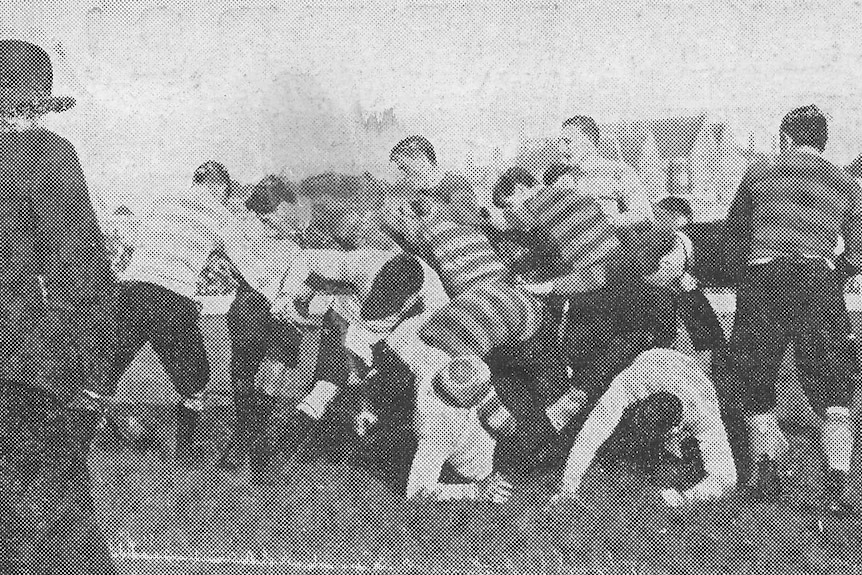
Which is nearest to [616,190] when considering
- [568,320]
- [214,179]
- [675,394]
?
[568,320]

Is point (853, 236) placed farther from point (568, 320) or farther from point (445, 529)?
point (445, 529)

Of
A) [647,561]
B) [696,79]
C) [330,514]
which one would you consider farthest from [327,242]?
[647,561]

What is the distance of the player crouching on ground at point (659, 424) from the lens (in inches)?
195

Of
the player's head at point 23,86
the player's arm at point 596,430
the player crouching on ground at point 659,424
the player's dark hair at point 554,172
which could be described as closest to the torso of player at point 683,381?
the player crouching on ground at point 659,424

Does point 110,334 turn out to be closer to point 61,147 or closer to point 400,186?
point 61,147

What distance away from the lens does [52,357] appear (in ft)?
11.7

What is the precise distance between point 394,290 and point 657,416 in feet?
3.51

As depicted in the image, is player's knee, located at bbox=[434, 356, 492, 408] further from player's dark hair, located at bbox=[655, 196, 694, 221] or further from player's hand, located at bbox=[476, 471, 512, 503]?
player's dark hair, located at bbox=[655, 196, 694, 221]

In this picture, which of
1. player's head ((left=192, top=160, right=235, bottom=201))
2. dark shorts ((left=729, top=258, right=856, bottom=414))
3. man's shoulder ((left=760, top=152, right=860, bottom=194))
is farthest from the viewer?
player's head ((left=192, top=160, right=235, bottom=201))

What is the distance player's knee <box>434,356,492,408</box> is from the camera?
5086mm

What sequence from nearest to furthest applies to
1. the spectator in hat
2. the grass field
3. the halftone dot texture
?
the spectator in hat → the grass field → the halftone dot texture

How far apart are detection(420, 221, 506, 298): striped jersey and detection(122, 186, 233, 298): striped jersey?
0.86 metres

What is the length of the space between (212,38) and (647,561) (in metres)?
2.57

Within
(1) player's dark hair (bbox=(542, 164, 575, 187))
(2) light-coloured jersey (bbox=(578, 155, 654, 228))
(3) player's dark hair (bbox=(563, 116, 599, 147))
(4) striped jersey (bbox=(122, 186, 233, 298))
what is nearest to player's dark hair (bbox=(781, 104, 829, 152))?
(2) light-coloured jersey (bbox=(578, 155, 654, 228))
